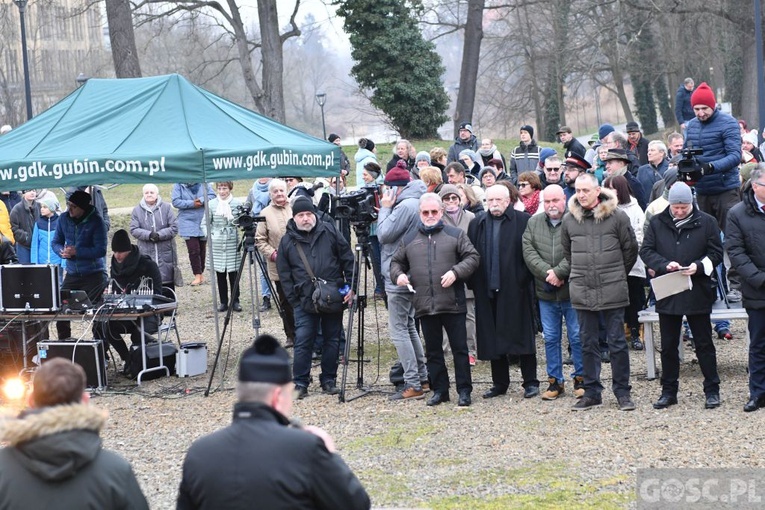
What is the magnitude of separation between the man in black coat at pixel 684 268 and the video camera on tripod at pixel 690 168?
1.39 meters

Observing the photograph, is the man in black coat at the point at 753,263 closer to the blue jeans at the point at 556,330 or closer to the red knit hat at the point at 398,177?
the blue jeans at the point at 556,330

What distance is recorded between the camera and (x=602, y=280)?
29.3 feet

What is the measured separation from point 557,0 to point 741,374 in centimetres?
2798

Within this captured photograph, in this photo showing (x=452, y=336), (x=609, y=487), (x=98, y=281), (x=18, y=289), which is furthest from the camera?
(x=98, y=281)

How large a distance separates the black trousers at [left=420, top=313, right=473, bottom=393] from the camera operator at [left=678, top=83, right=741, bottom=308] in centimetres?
275

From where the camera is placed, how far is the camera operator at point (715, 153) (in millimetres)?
10672

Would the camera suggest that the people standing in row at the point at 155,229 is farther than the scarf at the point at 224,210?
No

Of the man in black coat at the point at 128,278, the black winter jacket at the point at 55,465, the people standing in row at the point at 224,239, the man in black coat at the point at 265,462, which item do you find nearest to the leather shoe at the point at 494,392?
the man in black coat at the point at 128,278

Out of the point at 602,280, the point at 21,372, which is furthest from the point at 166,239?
the point at 602,280

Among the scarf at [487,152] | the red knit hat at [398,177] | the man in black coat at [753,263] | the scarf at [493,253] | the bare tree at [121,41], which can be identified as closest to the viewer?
the man in black coat at [753,263]

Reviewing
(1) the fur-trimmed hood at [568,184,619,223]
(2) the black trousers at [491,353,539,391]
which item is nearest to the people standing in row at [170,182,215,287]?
(2) the black trousers at [491,353,539,391]

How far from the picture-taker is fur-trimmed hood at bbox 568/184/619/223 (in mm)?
8945

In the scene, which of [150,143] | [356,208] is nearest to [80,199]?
[150,143]

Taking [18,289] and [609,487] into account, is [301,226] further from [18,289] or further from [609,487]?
[609,487]
